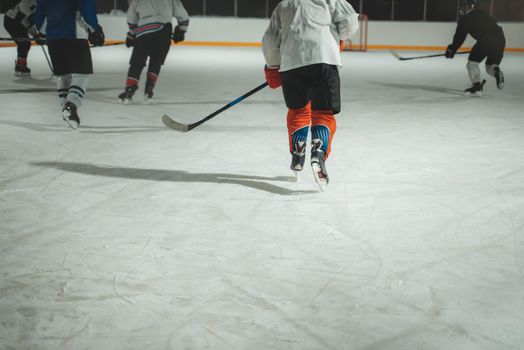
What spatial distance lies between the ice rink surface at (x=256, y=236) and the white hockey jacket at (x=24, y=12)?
108 inches

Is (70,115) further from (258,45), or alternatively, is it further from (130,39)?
(258,45)

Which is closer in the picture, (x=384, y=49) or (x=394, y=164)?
(x=394, y=164)

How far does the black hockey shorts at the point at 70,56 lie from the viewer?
529 centimetres

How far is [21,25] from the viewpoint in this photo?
917cm

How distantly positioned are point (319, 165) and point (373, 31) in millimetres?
14098

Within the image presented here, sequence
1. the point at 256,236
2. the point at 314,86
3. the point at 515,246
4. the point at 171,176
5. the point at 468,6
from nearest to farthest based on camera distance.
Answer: the point at 515,246 < the point at 256,236 < the point at 314,86 < the point at 171,176 < the point at 468,6

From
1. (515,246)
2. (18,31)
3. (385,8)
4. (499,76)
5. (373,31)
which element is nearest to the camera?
(515,246)

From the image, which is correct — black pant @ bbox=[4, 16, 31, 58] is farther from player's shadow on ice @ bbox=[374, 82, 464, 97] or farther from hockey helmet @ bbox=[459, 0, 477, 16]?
hockey helmet @ bbox=[459, 0, 477, 16]

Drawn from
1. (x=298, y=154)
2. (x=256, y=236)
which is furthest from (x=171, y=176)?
(x=256, y=236)

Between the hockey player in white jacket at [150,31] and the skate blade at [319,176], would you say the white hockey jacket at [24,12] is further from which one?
the skate blade at [319,176]

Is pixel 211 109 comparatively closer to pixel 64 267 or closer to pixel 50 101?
pixel 50 101

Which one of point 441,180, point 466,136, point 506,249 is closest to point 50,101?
point 466,136

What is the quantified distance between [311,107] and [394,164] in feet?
2.85

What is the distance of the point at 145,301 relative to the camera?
7.02ft
